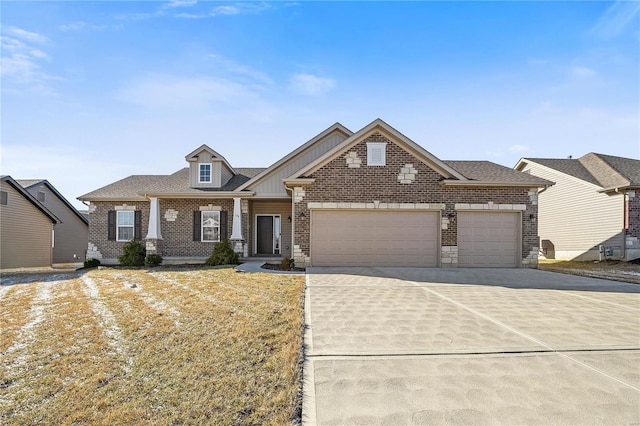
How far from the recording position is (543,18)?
428 inches

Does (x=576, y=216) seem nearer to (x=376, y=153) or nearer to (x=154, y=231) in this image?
(x=376, y=153)

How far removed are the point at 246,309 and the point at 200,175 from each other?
40.6ft

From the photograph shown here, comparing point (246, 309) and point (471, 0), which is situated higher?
point (471, 0)

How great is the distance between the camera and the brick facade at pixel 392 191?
44.9ft

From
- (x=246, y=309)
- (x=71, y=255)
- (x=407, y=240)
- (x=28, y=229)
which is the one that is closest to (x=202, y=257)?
(x=407, y=240)

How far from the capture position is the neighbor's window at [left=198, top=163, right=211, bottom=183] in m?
17.4

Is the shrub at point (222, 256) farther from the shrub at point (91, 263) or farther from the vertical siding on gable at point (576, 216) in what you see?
the vertical siding on gable at point (576, 216)

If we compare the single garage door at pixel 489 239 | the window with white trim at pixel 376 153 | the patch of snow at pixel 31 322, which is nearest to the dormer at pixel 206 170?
the window with white trim at pixel 376 153

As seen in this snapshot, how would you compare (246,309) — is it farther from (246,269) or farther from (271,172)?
(271,172)

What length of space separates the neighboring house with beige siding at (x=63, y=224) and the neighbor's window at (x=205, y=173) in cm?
1341

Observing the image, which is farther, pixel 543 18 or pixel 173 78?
pixel 173 78

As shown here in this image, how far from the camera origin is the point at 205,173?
17.4m

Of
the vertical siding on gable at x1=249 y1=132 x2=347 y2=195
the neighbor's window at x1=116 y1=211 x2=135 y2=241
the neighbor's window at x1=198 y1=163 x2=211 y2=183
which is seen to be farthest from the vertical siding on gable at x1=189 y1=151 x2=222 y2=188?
the neighbor's window at x1=116 y1=211 x2=135 y2=241

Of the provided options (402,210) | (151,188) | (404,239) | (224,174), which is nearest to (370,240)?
(404,239)
